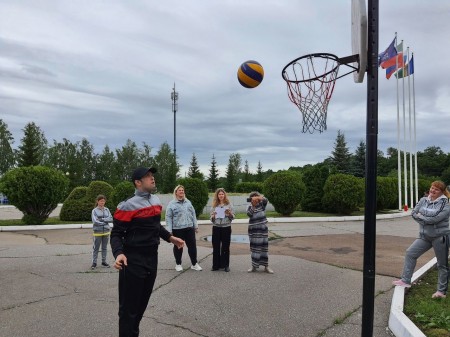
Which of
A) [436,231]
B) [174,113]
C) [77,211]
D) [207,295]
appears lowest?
[207,295]

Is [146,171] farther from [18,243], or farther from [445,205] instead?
[18,243]

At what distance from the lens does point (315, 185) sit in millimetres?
22422

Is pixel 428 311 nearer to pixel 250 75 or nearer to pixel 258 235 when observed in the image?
pixel 258 235

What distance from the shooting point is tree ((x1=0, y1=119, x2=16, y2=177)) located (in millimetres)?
49094

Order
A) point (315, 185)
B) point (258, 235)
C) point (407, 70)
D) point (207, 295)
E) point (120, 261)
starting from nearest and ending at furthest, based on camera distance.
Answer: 1. point (120, 261)
2. point (207, 295)
3. point (258, 235)
4. point (315, 185)
5. point (407, 70)

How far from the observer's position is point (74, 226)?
52.7 feet

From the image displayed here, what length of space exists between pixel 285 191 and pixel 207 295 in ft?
45.9

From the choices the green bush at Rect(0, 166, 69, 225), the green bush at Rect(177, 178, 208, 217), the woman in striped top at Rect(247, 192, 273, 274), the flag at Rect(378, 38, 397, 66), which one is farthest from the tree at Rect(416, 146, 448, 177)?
the woman in striped top at Rect(247, 192, 273, 274)

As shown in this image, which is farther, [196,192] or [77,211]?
[196,192]

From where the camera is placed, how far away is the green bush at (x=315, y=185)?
22.2 m

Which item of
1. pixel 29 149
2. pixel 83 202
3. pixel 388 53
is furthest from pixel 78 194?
pixel 29 149

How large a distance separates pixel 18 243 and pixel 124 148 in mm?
43118

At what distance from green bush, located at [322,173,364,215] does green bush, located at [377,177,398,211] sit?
12.2ft

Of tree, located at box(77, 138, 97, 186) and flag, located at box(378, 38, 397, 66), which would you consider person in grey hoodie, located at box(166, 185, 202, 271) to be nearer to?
flag, located at box(378, 38, 397, 66)
